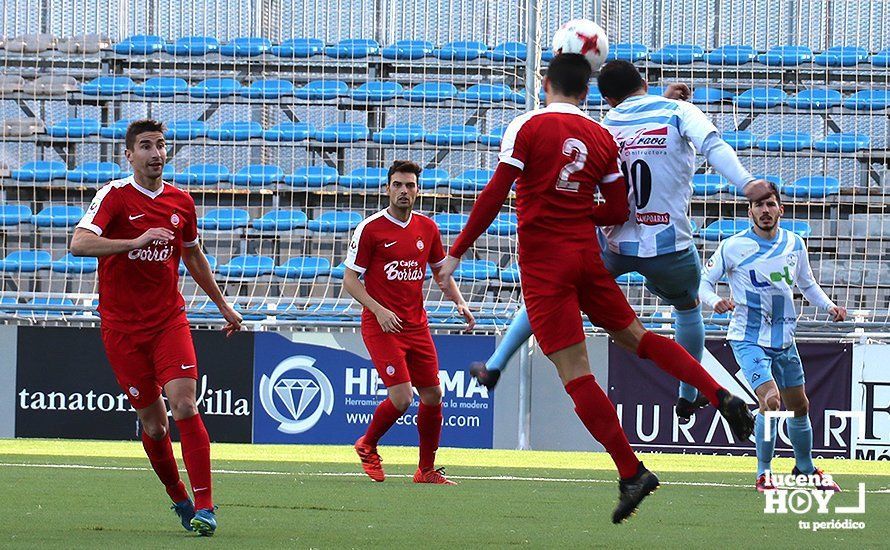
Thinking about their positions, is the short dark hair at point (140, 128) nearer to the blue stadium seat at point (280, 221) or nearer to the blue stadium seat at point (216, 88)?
the blue stadium seat at point (280, 221)

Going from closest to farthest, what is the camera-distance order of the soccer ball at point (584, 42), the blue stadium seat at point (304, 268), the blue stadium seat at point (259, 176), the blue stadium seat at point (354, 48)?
1. the soccer ball at point (584, 42)
2. the blue stadium seat at point (304, 268)
3. the blue stadium seat at point (259, 176)
4. the blue stadium seat at point (354, 48)

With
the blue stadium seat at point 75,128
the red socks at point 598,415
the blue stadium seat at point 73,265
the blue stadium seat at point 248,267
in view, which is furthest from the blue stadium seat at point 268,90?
the red socks at point 598,415

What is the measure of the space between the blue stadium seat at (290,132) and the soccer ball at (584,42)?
12231 millimetres

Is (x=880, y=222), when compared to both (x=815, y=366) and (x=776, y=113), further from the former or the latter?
(x=815, y=366)

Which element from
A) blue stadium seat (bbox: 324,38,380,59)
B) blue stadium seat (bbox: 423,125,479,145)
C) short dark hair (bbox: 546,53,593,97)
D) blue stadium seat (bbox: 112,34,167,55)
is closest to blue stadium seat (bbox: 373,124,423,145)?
blue stadium seat (bbox: 423,125,479,145)

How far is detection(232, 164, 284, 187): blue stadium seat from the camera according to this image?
17.6 metres

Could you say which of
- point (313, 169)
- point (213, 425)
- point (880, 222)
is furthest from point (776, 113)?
point (213, 425)

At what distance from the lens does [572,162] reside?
18.4 ft

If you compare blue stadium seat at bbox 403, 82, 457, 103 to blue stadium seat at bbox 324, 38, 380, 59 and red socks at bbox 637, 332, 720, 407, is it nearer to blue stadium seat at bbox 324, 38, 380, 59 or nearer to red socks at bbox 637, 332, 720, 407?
blue stadium seat at bbox 324, 38, 380, 59

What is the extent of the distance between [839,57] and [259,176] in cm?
786

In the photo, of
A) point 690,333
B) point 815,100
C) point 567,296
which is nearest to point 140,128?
point 567,296

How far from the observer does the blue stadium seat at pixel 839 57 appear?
17.8 meters

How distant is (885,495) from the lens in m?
8.54

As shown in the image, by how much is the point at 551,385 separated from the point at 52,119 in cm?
850
